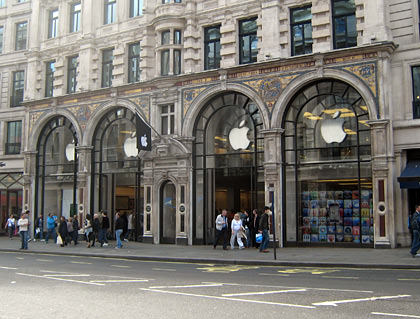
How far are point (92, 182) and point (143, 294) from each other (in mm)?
21574

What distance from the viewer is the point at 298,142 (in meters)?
24.3

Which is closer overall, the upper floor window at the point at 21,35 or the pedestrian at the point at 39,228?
the pedestrian at the point at 39,228

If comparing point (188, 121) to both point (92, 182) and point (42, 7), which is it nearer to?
point (92, 182)

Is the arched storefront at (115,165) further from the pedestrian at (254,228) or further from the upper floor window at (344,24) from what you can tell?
the upper floor window at (344,24)

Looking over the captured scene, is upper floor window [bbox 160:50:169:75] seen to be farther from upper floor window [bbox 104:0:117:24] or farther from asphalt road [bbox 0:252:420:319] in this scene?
asphalt road [bbox 0:252:420:319]

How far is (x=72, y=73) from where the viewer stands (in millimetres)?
32906

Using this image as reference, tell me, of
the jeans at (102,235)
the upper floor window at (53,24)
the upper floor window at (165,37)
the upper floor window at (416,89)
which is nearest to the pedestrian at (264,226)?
the upper floor window at (416,89)

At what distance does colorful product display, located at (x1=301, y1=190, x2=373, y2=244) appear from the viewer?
22.3 metres

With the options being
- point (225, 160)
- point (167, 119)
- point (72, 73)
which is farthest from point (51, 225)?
point (225, 160)

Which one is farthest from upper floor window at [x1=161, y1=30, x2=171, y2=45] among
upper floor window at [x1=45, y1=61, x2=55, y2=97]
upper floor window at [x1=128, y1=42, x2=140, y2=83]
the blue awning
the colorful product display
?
the blue awning

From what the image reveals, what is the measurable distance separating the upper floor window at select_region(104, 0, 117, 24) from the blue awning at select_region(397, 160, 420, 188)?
780 inches

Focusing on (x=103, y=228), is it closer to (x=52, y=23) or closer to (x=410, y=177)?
(x=410, y=177)

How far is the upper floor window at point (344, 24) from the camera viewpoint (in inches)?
913

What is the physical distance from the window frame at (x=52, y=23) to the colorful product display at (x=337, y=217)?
20.9 meters
